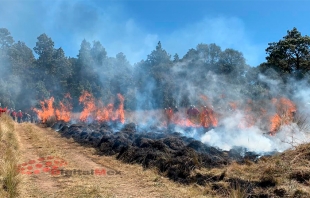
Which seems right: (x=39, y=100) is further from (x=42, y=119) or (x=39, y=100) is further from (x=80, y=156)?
(x=80, y=156)

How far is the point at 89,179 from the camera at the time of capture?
30.1ft

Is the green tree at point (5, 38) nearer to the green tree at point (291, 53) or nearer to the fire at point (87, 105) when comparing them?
the fire at point (87, 105)

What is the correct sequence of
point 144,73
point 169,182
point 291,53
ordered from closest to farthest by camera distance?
point 169,182
point 291,53
point 144,73

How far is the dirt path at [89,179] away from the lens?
25.9 ft

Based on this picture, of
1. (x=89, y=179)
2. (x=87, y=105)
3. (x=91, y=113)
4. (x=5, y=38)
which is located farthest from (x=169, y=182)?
(x=5, y=38)

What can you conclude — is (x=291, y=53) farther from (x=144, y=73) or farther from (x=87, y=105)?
(x=87, y=105)

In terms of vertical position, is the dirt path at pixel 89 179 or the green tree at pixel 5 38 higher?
the green tree at pixel 5 38

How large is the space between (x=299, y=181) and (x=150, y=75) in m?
36.5

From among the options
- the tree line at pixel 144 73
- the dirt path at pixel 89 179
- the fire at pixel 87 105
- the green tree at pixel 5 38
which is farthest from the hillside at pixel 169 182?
the green tree at pixel 5 38

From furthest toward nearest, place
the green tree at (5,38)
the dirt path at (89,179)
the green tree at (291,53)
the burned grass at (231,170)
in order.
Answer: the green tree at (5,38)
the green tree at (291,53)
the dirt path at (89,179)
the burned grass at (231,170)

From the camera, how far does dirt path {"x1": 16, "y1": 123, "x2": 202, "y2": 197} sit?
7898 millimetres

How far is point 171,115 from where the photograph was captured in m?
30.8

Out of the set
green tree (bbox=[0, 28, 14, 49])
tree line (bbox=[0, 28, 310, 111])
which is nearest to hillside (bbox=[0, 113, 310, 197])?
tree line (bbox=[0, 28, 310, 111])

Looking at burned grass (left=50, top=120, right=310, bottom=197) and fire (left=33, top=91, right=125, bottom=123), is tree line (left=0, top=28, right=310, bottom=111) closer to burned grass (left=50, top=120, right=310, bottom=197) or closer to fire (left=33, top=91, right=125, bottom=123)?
fire (left=33, top=91, right=125, bottom=123)
